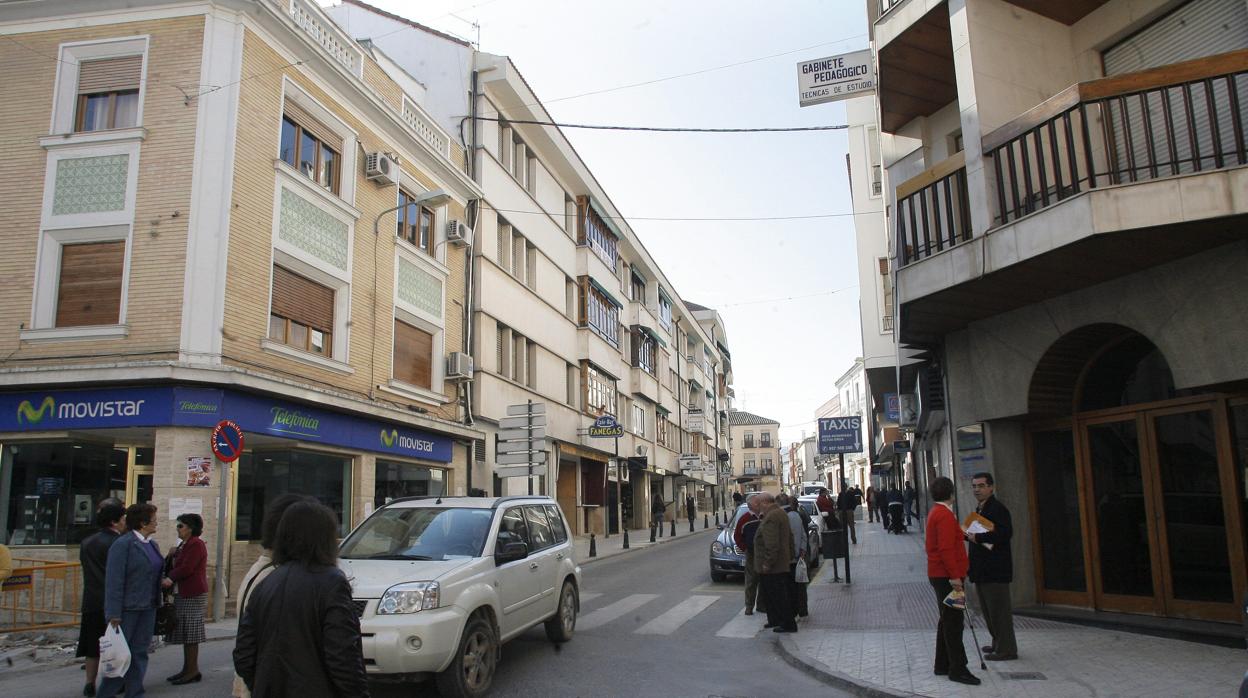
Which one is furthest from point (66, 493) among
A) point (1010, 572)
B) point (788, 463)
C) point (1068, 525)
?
point (788, 463)

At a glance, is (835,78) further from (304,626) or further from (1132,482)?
(304,626)

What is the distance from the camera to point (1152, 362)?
969 centimetres

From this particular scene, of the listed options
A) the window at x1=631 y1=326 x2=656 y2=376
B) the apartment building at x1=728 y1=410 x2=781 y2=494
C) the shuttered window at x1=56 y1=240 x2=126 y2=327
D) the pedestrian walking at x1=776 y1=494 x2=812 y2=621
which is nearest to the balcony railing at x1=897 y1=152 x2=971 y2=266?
the pedestrian walking at x1=776 y1=494 x2=812 y2=621

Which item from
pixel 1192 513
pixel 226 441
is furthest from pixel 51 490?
pixel 1192 513

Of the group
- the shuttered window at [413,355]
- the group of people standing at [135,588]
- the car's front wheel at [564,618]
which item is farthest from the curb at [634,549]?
the group of people standing at [135,588]

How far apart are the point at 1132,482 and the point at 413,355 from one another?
1519cm

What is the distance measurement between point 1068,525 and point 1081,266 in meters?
3.47

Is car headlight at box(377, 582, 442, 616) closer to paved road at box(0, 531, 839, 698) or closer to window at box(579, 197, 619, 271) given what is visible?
paved road at box(0, 531, 839, 698)

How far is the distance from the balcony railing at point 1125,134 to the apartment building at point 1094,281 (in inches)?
0.9

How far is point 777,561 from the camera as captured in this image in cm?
1021

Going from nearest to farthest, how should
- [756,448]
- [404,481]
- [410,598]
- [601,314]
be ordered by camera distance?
1. [410,598]
2. [404,481]
3. [601,314]
4. [756,448]

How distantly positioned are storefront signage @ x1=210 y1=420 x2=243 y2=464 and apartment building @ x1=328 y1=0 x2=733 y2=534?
8436mm

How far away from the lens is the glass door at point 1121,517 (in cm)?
953

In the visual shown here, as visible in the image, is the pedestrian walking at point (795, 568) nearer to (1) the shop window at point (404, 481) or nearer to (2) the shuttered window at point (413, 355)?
(1) the shop window at point (404, 481)
